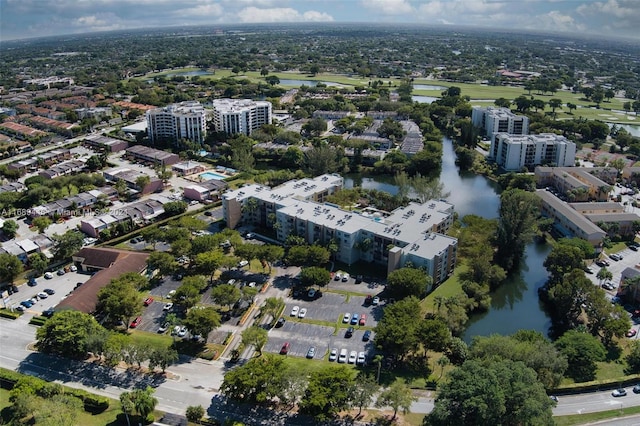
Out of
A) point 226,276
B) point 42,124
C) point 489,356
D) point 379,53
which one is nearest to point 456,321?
point 489,356

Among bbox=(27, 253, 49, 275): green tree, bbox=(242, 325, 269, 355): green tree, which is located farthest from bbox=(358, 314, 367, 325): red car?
bbox=(27, 253, 49, 275): green tree

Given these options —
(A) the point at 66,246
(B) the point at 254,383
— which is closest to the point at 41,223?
(A) the point at 66,246

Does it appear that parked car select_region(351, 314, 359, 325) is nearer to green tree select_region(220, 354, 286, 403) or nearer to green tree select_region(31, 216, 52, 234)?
green tree select_region(220, 354, 286, 403)

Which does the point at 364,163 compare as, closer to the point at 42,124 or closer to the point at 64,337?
the point at 64,337

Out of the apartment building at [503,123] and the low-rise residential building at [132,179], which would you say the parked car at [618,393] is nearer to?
the low-rise residential building at [132,179]

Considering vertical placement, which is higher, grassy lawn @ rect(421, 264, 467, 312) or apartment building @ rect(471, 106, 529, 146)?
apartment building @ rect(471, 106, 529, 146)
